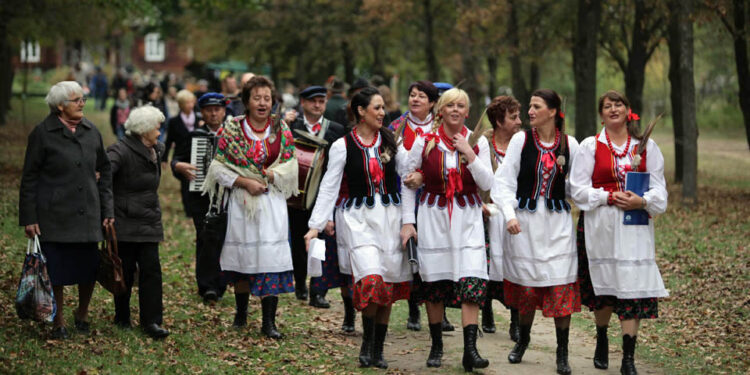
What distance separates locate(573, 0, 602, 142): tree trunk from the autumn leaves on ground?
5418 millimetres

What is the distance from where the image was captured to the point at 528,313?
797 cm

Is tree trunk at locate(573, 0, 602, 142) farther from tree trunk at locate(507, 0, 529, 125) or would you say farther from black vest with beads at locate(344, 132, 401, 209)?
black vest with beads at locate(344, 132, 401, 209)

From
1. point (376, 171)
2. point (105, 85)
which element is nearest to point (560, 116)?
point (376, 171)

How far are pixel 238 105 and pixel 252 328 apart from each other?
13.7ft

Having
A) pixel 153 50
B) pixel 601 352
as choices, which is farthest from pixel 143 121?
pixel 153 50

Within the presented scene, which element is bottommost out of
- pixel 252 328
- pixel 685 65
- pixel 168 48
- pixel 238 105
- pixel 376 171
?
pixel 252 328

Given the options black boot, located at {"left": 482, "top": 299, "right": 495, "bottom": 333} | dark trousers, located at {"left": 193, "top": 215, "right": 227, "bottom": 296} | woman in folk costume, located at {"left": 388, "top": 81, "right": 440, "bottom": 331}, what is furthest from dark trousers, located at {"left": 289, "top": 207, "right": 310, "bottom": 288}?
black boot, located at {"left": 482, "top": 299, "right": 495, "bottom": 333}

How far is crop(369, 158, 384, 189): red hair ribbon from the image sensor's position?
7805 mm

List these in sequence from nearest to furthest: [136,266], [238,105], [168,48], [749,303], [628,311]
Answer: [628,311]
[136,266]
[749,303]
[238,105]
[168,48]

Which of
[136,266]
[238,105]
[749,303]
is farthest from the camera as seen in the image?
[238,105]

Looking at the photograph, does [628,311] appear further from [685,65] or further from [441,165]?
[685,65]

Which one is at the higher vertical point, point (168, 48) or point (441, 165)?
point (168, 48)

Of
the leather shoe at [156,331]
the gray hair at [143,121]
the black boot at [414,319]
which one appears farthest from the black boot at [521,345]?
the gray hair at [143,121]

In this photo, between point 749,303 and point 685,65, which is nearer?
point 749,303
